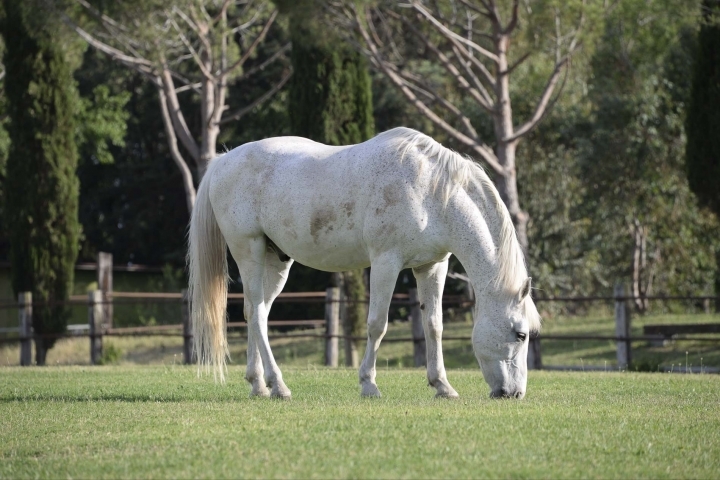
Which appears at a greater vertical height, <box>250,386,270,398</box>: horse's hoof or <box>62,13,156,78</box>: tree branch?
<box>62,13,156,78</box>: tree branch

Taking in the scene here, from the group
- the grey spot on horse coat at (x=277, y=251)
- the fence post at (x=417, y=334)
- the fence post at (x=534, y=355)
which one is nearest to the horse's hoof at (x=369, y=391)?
the grey spot on horse coat at (x=277, y=251)

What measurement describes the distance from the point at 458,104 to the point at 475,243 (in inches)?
747

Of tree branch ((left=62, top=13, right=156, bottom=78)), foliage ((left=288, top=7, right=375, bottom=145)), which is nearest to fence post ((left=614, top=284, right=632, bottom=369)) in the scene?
foliage ((left=288, top=7, right=375, bottom=145))

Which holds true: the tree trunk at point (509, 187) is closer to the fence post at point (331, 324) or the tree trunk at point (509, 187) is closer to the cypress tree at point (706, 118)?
the cypress tree at point (706, 118)

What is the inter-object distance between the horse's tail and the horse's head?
2.24m

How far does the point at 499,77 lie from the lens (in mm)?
16359

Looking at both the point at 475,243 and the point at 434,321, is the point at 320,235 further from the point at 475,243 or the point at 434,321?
the point at 475,243

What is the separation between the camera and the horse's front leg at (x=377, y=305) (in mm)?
7090

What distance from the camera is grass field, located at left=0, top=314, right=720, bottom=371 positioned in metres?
16.5

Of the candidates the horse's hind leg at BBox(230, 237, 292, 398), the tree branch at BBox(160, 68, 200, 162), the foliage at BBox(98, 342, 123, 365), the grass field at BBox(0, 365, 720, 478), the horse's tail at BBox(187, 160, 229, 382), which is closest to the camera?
the grass field at BBox(0, 365, 720, 478)

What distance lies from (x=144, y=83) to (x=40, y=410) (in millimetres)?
26424

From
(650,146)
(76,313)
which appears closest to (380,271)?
(650,146)

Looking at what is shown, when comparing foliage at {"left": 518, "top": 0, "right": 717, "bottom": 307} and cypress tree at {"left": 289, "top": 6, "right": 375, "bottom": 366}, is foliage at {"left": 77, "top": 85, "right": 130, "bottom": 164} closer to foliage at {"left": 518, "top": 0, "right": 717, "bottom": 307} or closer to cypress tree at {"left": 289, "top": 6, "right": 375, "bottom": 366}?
cypress tree at {"left": 289, "top": 6, "right": 375, "bottom": 366}

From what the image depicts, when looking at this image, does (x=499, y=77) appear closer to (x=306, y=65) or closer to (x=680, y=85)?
(x=306, y=65)
